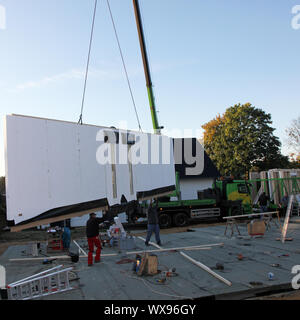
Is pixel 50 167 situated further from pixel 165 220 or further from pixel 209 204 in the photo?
pixel 209 204

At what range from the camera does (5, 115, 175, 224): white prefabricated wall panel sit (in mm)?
5430

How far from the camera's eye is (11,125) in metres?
5.44

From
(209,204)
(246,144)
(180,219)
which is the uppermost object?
(246,144)

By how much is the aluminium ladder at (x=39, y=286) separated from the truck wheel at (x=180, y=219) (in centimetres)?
1230

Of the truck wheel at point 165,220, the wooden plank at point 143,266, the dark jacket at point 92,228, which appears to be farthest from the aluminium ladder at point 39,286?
the truck wheel at point 165,220

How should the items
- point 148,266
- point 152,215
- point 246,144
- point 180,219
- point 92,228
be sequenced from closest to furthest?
1. point 148,266
2. point 92,228
3. point 152,215
4. point 180,219
5. point 246,144

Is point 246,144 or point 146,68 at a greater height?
point 146,68

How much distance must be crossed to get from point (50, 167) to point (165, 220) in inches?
534

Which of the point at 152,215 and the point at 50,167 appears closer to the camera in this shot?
the point at 50,167

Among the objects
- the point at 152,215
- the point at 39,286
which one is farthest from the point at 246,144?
the point at 39,286

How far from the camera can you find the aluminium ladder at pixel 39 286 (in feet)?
20.1

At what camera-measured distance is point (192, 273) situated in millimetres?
7672

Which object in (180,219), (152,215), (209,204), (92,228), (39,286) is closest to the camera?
(39,286)
